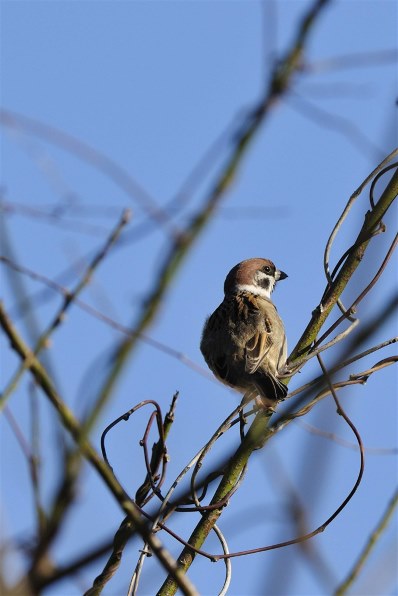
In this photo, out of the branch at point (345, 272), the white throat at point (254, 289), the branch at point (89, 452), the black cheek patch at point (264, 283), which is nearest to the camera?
the branch at point (89, 452)

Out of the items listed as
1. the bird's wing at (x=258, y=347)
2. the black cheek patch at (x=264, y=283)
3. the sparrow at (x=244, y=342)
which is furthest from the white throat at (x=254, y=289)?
the bird's wing at (x=258, y=347)

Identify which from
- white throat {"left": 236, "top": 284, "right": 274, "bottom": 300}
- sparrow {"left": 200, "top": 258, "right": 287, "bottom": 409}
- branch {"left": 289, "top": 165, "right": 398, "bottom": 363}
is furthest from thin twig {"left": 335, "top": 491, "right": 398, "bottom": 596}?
white throat {"left": 236, "top": 284, "right": 274, "bottom": 300}

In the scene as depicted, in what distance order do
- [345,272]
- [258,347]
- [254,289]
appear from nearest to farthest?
1. [345,272]
2. [258,347]
3. [254,289]

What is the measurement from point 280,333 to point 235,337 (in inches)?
11.3

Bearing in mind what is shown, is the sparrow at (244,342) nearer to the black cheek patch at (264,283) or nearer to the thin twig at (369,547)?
the black cheek patch at (264,283)

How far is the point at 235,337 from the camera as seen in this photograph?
5043mm

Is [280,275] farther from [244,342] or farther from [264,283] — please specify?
[244,342]

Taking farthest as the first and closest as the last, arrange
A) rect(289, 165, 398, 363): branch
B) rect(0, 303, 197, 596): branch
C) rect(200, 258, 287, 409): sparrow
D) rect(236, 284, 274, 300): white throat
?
1. rect(236, 284, 274, 300): white throat
2. rect(200, 258, 287, 409): sparrow
3. rect(289, 165, 398, 363): branch
4. rect(0, 303, 197, 596): branch

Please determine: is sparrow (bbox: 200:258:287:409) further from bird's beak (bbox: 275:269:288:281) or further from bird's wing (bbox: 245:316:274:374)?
bird's beak (bbox: 275:269:288:281)

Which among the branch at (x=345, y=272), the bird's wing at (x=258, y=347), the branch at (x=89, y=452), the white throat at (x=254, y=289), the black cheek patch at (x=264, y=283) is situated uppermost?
the black cheek patch at (x=264, y=283)

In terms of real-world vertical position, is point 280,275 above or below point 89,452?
above

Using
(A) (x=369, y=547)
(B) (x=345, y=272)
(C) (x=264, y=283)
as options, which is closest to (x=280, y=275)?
(C) (x=264, y=283)

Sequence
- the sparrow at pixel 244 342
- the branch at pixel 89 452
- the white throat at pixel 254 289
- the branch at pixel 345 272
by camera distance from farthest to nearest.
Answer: the white throat at pixel 254 289, the sparrow at pixel 244 342, the branch at pixel 345 272, the branch at pixel 89 452

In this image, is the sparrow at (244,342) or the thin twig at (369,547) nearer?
the thin twig at (369,547)
